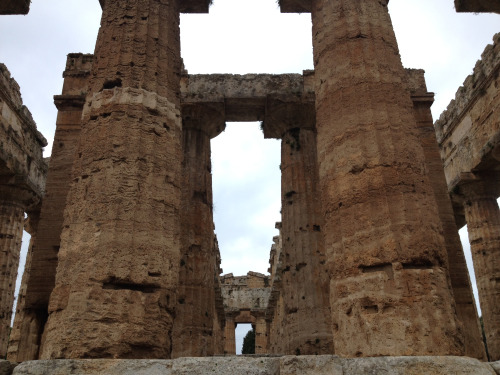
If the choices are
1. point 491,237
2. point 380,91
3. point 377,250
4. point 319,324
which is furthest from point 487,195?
point 377,250

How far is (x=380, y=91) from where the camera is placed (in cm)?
A: 707

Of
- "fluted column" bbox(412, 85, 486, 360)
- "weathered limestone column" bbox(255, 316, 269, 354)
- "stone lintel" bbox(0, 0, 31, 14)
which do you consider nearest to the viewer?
"stone lintel" bbox(0, 0, 31, 14)

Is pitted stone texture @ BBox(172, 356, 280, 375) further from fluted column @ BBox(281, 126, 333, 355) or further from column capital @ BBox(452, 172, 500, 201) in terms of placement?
column capital @ BBox(452, 172, 500, 201)

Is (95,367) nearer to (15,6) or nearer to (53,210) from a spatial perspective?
(53,210)

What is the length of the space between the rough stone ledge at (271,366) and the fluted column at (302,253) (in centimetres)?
653

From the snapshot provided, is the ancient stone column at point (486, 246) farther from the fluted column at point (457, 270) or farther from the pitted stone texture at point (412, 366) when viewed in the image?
the pitted stone texture at point (412, 366)

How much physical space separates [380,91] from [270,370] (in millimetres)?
4306

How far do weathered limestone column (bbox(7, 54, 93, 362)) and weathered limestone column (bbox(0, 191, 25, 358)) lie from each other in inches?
217

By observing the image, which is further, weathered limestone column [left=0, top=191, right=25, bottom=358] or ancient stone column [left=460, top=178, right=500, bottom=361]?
weathered limestone column [left=0, top=191, right=25, bottom=358]

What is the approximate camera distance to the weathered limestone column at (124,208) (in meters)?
5.70

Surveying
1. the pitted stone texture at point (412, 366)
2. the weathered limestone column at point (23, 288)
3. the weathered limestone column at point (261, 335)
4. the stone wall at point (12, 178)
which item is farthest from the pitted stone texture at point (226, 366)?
the weathered limestone column at point (261, 335)

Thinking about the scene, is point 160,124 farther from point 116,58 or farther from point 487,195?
point 487,195

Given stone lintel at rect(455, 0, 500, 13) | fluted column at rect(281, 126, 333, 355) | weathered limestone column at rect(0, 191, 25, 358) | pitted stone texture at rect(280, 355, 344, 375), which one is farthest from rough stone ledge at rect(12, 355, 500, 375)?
weathered limestone column at rect(0, 191, 25, 358)

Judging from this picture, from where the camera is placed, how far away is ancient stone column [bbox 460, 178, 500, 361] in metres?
14.5
